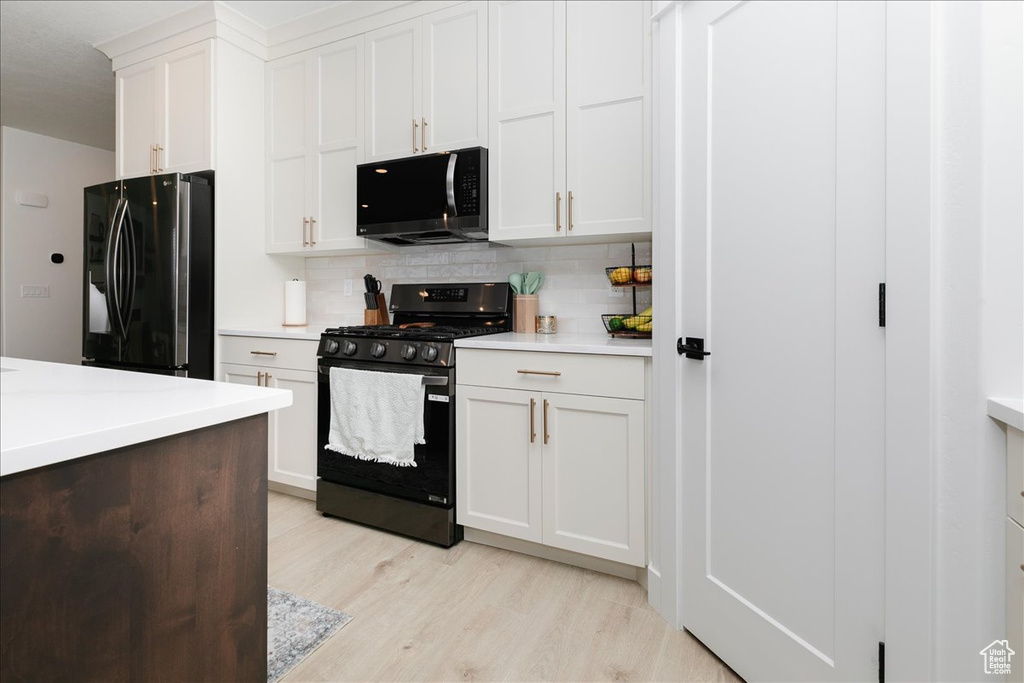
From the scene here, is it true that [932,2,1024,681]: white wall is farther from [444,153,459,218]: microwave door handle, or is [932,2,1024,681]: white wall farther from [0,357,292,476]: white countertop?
[444,153,459,218]: microwave door handle

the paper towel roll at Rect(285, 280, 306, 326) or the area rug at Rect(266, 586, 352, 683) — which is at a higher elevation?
the paper towel roll at Rect(285, 280, 306, 326)

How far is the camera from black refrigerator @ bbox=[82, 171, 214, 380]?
2.89m

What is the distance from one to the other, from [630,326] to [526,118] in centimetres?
107

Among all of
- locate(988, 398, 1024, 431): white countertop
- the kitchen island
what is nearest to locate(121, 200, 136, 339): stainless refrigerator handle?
the kitchen island

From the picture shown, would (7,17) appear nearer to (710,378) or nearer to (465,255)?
(465,255)

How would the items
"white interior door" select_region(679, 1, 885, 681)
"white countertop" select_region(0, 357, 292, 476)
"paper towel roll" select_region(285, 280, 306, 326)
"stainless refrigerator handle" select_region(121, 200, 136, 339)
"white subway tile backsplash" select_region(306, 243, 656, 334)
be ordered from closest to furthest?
"white countertop" select_region(0, 357, 292, 476) < "white interior door" select_region(679, 1, 885, 681) < "white subway tile backsplash" select_region(306, 243, 656, 334) < "stainless refrigerator handle" select_region(121, 200, 136, 339) < "paper towel roll" select_region(285, 280, 306, 326)

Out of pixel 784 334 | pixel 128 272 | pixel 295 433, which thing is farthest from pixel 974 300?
pixel 128 272

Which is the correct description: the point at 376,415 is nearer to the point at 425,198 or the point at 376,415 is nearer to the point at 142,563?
the point at 425,198

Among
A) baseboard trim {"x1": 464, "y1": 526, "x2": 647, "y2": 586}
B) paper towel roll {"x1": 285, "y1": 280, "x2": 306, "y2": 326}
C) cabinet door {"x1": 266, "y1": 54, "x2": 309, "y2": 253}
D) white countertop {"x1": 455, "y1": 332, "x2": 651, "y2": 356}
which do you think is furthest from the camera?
paper towel roll {"x1": 285, "y1": 280, "x2": 306, "y2": 326}

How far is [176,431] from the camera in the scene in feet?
2.76

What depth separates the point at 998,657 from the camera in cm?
94

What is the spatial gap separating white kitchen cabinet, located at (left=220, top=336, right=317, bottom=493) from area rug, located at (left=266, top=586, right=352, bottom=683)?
0.94 metres

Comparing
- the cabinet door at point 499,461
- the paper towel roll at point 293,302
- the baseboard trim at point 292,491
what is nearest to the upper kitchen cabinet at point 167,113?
the paper towel roll at point 293,302

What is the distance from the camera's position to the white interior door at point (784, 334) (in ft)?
3.88
